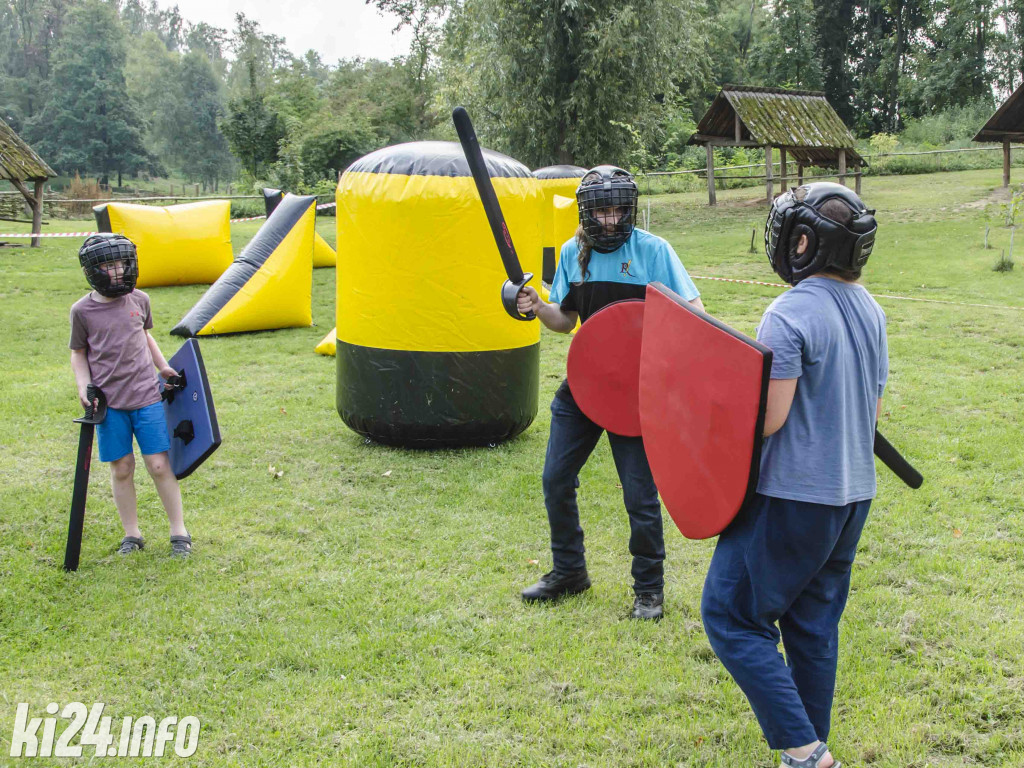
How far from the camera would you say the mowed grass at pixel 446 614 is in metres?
3.33

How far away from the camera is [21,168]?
62.6 feet

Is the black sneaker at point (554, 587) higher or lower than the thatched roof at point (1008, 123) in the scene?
lower

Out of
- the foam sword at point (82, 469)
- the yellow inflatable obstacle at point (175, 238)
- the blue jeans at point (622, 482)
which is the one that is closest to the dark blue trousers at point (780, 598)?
the blue jeans at point (622, 482)

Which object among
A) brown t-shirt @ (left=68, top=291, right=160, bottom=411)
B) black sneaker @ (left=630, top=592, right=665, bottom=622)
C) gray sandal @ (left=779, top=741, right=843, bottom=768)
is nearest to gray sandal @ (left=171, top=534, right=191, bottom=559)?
brown t-shirt @ (left=68, top=291, right=160, bottom=411)

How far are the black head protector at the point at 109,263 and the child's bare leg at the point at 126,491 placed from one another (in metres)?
0.89

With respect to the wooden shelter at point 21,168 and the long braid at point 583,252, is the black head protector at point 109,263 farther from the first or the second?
the wooden shelter at point 21,168

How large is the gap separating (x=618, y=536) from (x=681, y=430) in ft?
8.69

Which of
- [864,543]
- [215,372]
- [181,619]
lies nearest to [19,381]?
[215,372]

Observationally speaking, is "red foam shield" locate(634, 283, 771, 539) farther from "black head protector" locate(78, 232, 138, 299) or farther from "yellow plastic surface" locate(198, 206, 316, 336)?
"yellow plastic surface" locate(198, 206, 316, 336)

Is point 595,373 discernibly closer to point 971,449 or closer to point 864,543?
point 864,543

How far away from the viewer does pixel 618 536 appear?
526 centimetres

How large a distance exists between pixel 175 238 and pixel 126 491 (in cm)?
1128

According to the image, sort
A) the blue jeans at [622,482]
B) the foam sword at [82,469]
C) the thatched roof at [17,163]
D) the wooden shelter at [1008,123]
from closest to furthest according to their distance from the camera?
the blue jeans at [622,482] < the foam sword at [82,469] < the thatched roof at [17,163] < the wooden shelter at [1008,123]

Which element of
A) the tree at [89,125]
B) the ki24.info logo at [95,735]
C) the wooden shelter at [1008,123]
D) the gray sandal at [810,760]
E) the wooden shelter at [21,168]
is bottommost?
the ki24.info logo at [95,735]
